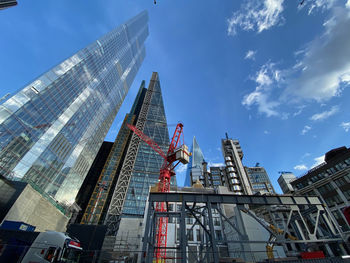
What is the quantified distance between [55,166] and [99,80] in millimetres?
38731

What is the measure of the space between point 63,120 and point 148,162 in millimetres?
43996

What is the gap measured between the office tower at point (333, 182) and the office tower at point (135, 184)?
46.7 meters

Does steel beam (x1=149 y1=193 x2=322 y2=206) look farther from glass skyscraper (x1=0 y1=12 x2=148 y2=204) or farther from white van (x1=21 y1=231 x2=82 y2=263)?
glass skyscraper (x1=0 y1=12 x2=148 y2=204)

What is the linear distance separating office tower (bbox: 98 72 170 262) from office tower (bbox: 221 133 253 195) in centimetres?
3427

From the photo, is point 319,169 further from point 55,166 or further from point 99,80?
point 99,80

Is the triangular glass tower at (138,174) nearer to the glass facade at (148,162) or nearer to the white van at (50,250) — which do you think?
the glass facade at (148,162)

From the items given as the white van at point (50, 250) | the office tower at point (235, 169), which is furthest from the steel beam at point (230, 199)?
the office tower at point (235, 169)

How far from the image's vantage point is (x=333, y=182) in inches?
1492

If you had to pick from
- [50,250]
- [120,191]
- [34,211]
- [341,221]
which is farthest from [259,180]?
[50,250]

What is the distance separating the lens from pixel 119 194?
6412 cm

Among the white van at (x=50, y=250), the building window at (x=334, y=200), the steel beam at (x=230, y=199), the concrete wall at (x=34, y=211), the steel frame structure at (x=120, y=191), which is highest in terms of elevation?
the steel frame structure at (x=120, y=191)

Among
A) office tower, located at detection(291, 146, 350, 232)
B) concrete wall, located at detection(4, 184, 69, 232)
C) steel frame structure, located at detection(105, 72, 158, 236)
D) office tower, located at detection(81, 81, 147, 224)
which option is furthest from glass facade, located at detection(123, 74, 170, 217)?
office tower, located at detection(291, 146, 350, 232)

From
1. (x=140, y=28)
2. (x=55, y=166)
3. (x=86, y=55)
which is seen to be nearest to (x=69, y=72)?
(x=86, y=55)

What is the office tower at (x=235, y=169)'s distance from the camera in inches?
2667
